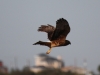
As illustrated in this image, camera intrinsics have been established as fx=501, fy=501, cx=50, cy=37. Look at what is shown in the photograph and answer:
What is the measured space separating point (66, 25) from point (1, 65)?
167 ft

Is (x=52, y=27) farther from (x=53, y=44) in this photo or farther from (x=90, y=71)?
(x=90, y=71)

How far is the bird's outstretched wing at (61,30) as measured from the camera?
808 centimetres

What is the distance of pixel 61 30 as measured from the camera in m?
8.21

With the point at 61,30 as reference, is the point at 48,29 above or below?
above

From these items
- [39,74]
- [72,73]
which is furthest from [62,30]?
[72,73]

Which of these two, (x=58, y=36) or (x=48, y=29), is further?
(x=48, y=29)

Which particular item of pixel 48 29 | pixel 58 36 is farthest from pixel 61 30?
pixel 48 29

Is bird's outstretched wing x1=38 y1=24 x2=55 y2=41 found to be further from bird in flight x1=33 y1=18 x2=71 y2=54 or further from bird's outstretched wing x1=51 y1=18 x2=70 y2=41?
bird's outstretched wing x1=51 y1=18 x2=70 y2=41

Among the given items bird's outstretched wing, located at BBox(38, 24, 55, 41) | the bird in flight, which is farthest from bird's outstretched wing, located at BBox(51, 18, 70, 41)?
bird's outstretched wing, located at BBox(38, 24, 55, 41)

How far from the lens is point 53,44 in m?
8.17

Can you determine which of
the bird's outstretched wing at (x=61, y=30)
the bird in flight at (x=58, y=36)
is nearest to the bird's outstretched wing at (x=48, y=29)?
the bird in flight at (x=58, y=36)

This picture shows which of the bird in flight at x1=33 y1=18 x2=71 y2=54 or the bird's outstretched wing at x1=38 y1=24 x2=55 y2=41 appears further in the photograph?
the bird's outstretched wing at x1=38 y1=24 x2=55 y2=41

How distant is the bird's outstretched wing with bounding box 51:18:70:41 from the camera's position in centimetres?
808

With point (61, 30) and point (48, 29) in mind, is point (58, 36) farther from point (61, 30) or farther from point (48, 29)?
point (48, 29)
